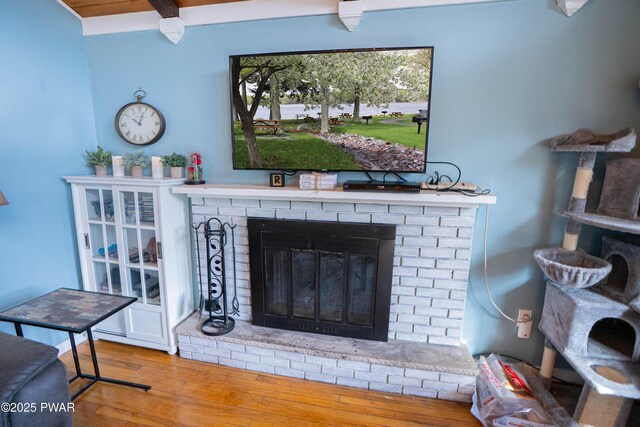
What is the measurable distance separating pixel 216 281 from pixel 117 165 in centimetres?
110

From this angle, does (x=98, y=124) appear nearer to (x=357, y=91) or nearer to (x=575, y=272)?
(x=357, y=91)

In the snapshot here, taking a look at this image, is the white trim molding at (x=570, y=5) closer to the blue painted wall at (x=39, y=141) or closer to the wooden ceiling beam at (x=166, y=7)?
the wooden ceiling beam at (x=166, y=7)

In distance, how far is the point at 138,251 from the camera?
2.13 m

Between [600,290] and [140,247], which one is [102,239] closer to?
[140,247]

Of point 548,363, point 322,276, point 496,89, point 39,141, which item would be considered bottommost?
point 548,363

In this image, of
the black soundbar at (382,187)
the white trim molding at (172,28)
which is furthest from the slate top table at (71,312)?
the white trim molding at (172,28)

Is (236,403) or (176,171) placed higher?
(176,171)

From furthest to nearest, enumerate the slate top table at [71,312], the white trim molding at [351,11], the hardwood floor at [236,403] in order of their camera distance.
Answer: the white trim molding at [351,11] → the hardwood floor at [236,403] → the slate top table at [71,312]

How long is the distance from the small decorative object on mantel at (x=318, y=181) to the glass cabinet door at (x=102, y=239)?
4.58 feet

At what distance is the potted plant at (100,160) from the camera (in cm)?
220

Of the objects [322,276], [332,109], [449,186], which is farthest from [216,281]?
[449,186]

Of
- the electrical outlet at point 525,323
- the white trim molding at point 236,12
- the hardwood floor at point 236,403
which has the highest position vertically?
the white trim molding at point 236,12

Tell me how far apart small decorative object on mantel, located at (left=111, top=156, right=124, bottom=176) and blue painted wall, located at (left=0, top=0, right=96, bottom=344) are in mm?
287

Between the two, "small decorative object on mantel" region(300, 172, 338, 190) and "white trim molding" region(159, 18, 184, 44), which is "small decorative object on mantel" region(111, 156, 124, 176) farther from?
"small decorative object on mantel" region(300, 172, 338, 190)
